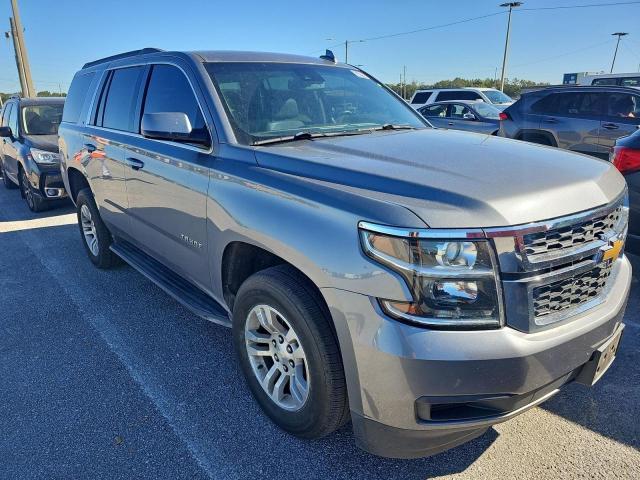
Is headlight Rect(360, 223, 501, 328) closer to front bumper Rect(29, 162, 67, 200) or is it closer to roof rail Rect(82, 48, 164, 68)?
roof rail Rect(82, 48, 164, 68)

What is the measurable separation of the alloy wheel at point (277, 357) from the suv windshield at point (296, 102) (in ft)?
3.36

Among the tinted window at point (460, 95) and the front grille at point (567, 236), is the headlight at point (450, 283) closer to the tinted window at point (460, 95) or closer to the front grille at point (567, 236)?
the front grille at point (567, 236)

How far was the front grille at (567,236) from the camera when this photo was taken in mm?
1839

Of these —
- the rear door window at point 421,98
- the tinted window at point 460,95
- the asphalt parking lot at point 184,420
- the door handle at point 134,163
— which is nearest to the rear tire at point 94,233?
the asphalt parking lot at point 184,420

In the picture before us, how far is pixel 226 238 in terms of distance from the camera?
2.66 meters

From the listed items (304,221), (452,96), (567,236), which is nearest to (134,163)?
(304,221)

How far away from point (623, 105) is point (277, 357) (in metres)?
8.68

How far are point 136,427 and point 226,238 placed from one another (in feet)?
3.80

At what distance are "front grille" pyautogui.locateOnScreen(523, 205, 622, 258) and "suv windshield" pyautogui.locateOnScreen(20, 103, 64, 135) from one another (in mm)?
8833

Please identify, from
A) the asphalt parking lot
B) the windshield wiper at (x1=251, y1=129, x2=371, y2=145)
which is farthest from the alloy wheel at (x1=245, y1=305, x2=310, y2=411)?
the windshield wiper at (x1=251, y1=129, x2=371, y2=145)

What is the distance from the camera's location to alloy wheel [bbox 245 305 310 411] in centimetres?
237

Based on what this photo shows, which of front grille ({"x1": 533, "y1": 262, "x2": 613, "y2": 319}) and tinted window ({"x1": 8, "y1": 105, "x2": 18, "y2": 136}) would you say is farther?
tinted window ({"x1": 8, "y1": 105, "x2": 18, "y2": 136})

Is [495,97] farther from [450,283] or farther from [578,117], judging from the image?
[450,283]

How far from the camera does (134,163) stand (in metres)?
3.68
